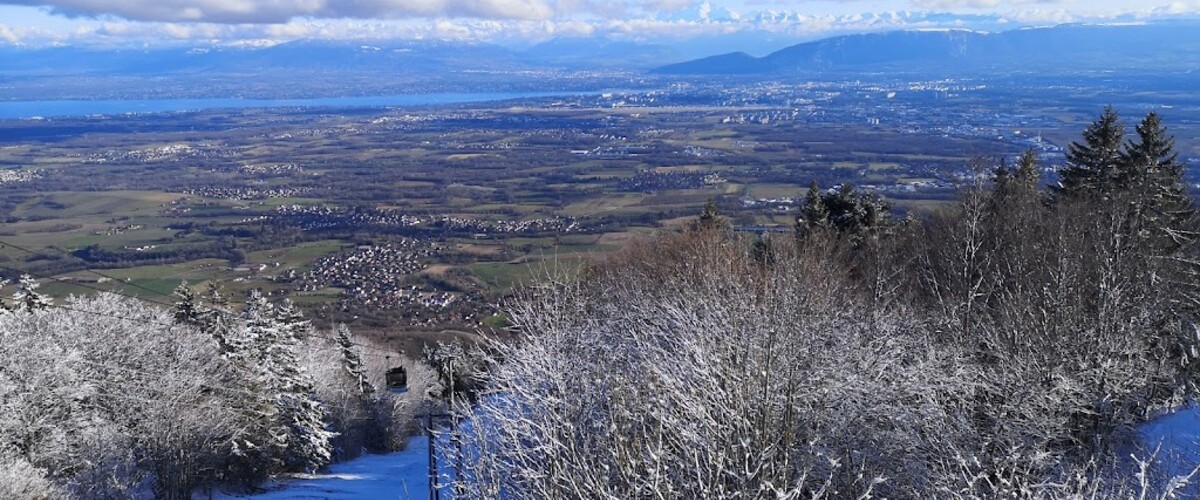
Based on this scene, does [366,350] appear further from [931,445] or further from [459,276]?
[931,445]

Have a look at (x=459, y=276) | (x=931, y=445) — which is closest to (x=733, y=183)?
(x=459, y=276)

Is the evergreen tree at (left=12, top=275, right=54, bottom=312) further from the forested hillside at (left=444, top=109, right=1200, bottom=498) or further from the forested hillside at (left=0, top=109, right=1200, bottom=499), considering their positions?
the forested hillside at (left=444, top=109, right=1200, bottom=498)

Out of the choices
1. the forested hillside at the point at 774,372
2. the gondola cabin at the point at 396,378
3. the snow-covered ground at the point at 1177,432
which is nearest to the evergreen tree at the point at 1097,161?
the forested hillside at the point at 774,372

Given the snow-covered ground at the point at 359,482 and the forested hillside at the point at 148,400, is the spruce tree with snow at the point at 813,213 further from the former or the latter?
the forested hillside at the point at 148,400

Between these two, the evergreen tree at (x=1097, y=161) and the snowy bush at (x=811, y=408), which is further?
the evergreen tree at (x=1097, y=161)

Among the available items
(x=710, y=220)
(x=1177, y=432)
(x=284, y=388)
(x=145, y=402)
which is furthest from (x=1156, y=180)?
(x=145, y=402)

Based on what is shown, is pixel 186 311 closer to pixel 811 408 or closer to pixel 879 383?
pixel 811 408

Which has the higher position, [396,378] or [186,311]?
[396,378]
